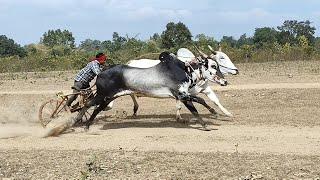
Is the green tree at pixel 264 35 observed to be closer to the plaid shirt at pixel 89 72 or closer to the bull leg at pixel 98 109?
the plaid shirt at pixel 89 72

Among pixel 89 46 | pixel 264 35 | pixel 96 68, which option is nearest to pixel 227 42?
pixel 264 35

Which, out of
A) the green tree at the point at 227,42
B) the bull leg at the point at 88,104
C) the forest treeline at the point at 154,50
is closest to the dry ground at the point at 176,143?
the bull leg at the point at 88,104

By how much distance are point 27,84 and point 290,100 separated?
12811 millimetres

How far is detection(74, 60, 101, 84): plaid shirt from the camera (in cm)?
1224

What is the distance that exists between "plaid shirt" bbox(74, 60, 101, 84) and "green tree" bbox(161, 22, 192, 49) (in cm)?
2719

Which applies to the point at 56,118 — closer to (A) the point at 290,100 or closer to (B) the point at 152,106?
(B) the point at 152,106

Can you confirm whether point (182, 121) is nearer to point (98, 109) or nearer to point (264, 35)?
point (98, 109)

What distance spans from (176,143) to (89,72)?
335cm

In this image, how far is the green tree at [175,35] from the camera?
40.4 meters

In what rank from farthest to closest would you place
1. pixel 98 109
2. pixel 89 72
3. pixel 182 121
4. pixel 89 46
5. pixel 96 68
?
pixel 89 46, pixel 182 121, pixel 89 72, pixel 96 68, pixel 98 109

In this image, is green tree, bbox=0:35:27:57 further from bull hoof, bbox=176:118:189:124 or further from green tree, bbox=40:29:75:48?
bull hoof, bbox=176:118:189:124

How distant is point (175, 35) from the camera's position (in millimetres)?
42219

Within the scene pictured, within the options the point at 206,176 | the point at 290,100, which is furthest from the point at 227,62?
the point at 206,176

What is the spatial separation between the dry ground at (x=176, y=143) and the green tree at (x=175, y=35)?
76.2ft
